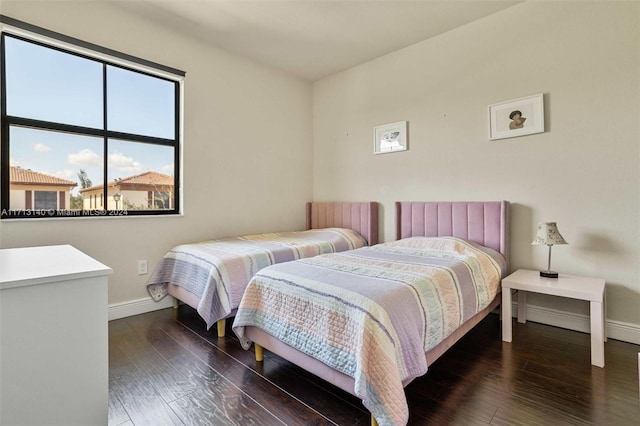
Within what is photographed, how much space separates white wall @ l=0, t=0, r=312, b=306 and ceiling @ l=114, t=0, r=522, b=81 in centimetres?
23

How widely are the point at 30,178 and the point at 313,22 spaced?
2.73 metres

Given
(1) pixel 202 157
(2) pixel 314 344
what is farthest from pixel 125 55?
(2) pixel 314 344

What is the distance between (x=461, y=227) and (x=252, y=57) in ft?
9.92

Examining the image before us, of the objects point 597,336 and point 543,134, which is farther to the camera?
point 543,134

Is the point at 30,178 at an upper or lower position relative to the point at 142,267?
upper

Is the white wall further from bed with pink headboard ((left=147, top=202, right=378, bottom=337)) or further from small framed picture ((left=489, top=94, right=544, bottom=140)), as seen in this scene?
small framed picture ((left=489, top=94, right=544, bottom=140))

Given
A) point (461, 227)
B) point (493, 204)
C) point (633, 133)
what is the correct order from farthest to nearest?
point (461, 227) → point (493, 204) → point (633, 133)

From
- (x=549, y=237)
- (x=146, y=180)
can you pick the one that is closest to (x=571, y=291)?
(x=549, y=237)

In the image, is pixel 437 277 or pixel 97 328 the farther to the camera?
pixel 437 277

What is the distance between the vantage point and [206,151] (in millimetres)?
3275

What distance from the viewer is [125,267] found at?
2754 millimetres

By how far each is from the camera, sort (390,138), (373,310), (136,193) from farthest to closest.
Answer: (390,138) → (136,193) → (373,310)

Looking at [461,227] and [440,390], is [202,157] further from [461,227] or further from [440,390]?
[440,390]

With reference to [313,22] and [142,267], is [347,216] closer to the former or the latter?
[313,22]
